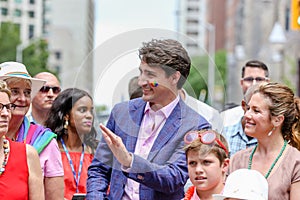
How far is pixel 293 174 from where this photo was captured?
551 cm

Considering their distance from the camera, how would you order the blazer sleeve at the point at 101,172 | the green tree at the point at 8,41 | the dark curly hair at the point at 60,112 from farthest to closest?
the green tree at the point at 8,41 < the dark curly hair at the point at 60,112 < the blazer sleeve at the point at 101,172

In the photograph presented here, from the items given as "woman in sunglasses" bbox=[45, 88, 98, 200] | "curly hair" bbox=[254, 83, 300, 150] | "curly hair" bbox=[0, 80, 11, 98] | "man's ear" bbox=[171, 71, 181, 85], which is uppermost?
"man's ear" bbox=[171, 71, 181, 85]

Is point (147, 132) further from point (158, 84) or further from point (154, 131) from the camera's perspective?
point (158, 84)

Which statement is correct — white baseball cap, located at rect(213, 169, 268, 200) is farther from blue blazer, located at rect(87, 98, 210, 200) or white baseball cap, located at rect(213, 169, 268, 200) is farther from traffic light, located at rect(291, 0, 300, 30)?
traffic light, located at rect(291, 0, 300, 30)

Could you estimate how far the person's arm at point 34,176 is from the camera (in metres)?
5.23

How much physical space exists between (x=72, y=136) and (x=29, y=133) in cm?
159

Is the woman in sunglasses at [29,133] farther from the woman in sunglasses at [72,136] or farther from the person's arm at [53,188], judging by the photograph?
the woman in sunglasses at [72,136]

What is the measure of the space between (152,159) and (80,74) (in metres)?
0.89

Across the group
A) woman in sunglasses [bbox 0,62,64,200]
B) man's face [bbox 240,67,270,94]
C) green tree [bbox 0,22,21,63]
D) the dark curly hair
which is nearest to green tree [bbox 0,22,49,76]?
green tree [bbox 0,22,21,63]

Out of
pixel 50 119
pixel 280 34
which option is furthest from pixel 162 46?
pixel 280 34

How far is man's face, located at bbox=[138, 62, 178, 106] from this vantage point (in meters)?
5.41

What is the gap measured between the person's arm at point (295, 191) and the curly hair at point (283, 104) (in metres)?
0.51

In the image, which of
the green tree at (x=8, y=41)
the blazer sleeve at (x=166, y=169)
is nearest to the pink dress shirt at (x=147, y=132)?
the blazer sleeve at (x=166, y=169)

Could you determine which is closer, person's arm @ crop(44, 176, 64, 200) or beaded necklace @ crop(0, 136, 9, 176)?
beaded necklace @ crop(0, 136, 9, 176)
